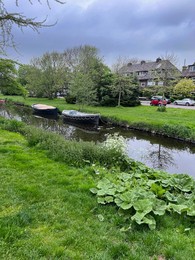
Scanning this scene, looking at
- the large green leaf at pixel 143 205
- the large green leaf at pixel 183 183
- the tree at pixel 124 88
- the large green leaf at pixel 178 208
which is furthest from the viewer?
the tree at pixel 124 88

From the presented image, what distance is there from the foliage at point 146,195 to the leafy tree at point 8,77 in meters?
9.17

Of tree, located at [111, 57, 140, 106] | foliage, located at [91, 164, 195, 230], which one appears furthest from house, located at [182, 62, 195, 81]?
foliage, located at [91, 164, 195, 230]

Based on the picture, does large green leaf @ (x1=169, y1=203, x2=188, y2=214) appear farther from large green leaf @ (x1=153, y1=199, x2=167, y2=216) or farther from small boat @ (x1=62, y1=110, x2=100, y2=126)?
small boat @ (x1=62, y1=110, x2=100, y2=126)

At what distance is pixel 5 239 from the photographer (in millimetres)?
3314

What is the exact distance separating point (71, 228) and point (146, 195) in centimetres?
177

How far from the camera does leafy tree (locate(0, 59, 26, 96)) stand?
12.4 m

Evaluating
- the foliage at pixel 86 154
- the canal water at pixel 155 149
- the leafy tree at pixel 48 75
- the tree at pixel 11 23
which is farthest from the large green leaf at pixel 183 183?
the leafy tree at pixel 48 75

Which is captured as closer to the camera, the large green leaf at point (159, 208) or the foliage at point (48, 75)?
the large green leaf at point (159, 208)

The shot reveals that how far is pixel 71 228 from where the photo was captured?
382cm

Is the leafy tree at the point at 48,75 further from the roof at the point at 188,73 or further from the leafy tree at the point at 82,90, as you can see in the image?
the roof at the point at 188,73

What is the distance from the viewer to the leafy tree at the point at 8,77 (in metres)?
12.4

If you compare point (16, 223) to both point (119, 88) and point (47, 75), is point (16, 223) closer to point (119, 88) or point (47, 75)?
point (119, 88)

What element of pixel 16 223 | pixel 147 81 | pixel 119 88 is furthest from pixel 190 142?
pixel 147 81

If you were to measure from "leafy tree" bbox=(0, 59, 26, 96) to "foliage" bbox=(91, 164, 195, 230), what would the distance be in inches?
361
